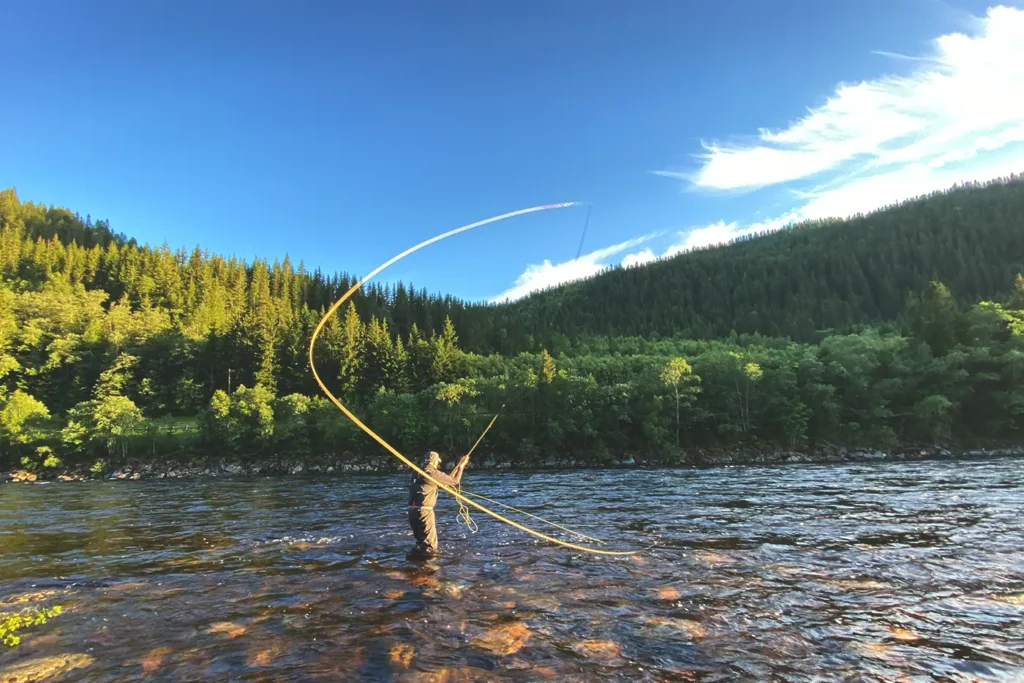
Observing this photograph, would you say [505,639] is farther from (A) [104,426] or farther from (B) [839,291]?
(B) [839,291]

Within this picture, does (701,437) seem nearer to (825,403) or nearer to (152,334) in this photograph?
(825,403)

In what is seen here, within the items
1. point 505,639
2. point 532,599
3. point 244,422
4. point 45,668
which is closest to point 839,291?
point 244,422

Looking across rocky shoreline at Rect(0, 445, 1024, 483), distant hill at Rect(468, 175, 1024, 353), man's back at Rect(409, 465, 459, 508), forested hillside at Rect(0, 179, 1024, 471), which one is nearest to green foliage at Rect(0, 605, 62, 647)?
man's back at Rect(409, 465, 459, 508)

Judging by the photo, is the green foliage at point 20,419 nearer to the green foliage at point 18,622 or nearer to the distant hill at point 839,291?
the green foliage at point 18,622

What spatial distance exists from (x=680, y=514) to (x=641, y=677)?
1211cm

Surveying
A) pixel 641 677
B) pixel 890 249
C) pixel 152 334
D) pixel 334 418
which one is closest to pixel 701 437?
pixel 334 418

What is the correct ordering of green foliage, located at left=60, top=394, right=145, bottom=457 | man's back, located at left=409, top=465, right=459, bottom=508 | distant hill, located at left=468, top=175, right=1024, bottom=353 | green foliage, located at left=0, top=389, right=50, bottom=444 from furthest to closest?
distant hill, located at left=468, top=175, right=1024, bottom=353, green foliage, located at left=60, top=394, right=145, bottom=457, green foliage, located at left=0, top=389, right=50, bottom=444, man's back, located at left=409, top=465, right=459, bottom=508

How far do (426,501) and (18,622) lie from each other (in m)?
6.63

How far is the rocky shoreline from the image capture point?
1843 inches

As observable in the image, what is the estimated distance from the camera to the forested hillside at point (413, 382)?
2077 inches

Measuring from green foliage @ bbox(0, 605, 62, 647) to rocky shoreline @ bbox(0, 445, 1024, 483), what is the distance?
39.5m

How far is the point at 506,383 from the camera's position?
5975 cm

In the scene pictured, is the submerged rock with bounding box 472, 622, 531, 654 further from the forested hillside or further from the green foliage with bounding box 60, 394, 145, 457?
the green foliage with bounding box 60, 394, 145, 457

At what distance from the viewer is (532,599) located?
8.89 m
